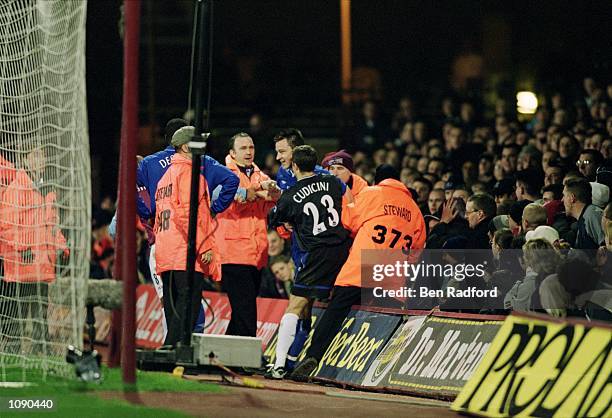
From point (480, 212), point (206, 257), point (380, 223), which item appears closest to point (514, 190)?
point (480, 212)

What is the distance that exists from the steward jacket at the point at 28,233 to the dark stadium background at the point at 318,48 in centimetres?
1519

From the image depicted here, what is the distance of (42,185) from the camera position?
11.8m

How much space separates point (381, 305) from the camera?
43.6ft

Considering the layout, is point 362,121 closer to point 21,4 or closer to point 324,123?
point 324,123

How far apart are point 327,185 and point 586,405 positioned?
15.8 ft

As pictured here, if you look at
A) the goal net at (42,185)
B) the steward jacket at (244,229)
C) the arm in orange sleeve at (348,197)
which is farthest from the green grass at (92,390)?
the arm in orange sleeve at (348,197)

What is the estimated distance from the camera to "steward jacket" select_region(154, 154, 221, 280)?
12414 millimetres

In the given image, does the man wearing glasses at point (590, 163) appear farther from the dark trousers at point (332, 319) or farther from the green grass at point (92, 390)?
the green grass at point (92, 390)

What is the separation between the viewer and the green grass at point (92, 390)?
935cm

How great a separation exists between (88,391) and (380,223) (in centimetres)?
395

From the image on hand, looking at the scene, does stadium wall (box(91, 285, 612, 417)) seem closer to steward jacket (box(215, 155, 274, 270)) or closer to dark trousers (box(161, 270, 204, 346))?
steward jacket (box(215, 155, 274, 270))

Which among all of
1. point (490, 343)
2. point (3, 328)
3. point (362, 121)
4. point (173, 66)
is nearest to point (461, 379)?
point (490, 343)

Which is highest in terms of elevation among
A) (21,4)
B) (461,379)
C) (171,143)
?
(21,4)

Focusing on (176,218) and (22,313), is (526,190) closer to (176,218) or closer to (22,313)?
(176,218)
